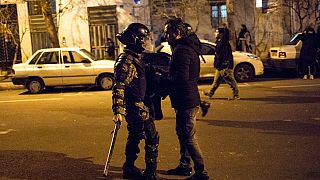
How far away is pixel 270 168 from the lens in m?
6.01

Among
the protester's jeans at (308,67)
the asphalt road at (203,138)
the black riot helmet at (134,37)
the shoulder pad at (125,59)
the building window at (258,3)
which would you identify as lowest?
the asphalt road at (203,138)

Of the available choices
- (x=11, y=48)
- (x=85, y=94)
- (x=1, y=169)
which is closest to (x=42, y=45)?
(x=11, y=48)

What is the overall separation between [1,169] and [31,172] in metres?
0.52

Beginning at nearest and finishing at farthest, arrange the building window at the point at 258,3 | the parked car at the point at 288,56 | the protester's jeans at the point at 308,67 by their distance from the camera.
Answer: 1. the protester's jeans at the point at 308,67
2. the parked car at the point at 288,56
3. the building window at the point at 258,3

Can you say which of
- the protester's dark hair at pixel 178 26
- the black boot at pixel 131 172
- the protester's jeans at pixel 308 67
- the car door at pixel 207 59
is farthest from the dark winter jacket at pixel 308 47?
the black boot at pixel 131 172

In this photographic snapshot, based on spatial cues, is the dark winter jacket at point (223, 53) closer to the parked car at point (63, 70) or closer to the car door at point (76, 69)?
the parked car at point (63, 70)

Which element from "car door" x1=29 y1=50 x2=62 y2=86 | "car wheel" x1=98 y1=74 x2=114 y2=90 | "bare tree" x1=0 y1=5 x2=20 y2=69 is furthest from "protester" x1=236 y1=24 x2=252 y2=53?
"bare tree" x1=0 y1=5 x2=20 y2=69

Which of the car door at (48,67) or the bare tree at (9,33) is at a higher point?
the bare tree at (9,33)

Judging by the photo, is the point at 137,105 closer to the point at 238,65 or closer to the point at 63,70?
the point at 63,70

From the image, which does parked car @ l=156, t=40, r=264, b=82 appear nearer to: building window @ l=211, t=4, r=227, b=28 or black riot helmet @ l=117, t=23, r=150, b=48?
building window @ l=211, t=4, r=227, b=28

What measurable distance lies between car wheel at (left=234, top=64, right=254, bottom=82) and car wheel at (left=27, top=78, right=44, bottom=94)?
20.3 feet

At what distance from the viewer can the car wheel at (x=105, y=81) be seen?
1512cm

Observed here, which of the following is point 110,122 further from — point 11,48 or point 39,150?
point 11,48

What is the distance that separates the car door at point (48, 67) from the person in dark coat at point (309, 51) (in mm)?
7673
